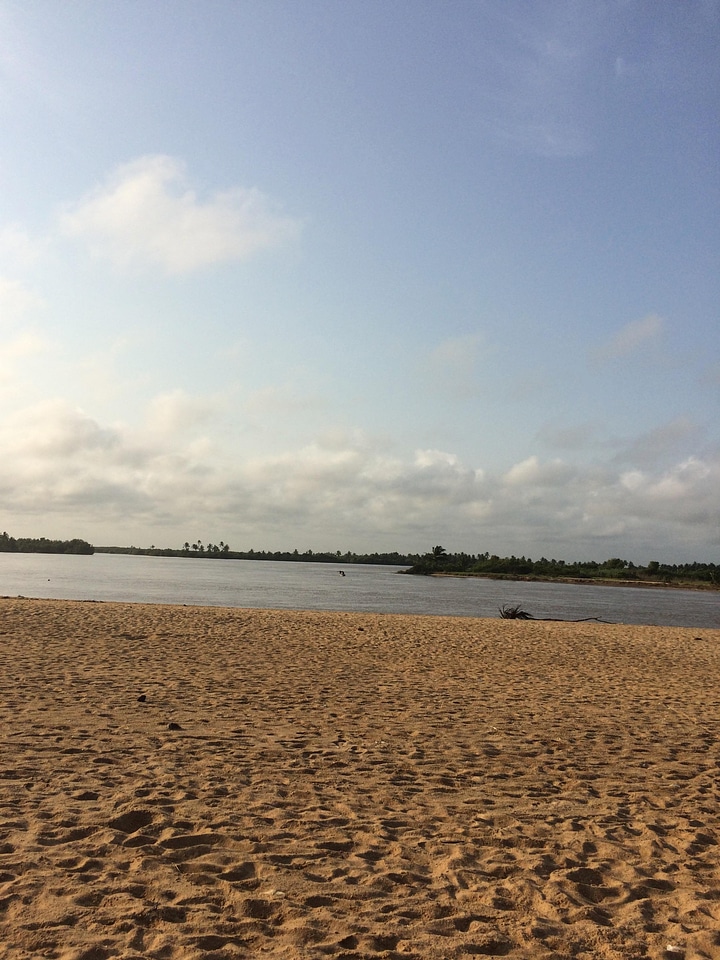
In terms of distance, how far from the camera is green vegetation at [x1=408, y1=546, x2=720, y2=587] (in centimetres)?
12588

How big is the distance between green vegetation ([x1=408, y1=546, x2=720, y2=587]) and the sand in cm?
11474

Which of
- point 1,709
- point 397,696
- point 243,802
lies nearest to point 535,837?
point 243,802

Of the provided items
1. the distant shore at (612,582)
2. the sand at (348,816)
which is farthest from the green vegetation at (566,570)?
the sand at (348,816)

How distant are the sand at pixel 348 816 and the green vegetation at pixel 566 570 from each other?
4517 inches

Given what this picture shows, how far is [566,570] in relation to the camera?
463ft

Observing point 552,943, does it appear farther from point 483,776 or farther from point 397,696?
point 397,696

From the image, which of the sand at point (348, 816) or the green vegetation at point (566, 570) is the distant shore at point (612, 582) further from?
the sand at point (348, 816)

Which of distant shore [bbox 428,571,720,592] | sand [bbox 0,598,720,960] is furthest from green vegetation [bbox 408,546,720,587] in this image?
sand [bbox 0,598,720,960]

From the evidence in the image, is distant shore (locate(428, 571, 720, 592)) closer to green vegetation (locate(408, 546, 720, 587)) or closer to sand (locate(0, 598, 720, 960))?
green vegetation (locate(408, 546, 720, 587))

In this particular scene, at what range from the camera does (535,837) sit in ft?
19.4

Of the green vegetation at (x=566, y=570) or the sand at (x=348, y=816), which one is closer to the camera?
the sand at (x=348, y=816)

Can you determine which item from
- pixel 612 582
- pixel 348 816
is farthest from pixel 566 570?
pixel 348 816

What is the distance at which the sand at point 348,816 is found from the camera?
4281mm

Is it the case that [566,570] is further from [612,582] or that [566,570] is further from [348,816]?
[348,816]
